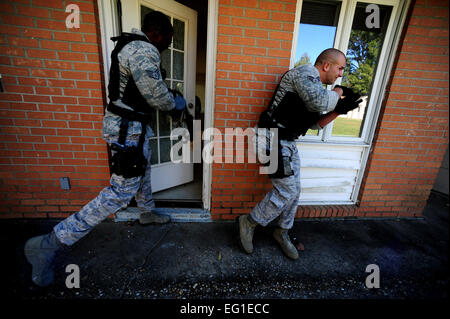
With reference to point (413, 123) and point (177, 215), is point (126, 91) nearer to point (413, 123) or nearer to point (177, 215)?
point (177, 215)

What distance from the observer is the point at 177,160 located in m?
2.98

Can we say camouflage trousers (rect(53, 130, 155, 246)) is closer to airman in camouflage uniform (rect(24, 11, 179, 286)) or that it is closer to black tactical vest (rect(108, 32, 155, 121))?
airman in camouflage uniform (rect(24, 11, 179, 286))

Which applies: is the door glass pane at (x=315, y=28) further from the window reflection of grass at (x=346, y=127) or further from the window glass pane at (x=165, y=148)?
the window glass pane at (x=165, y=148)

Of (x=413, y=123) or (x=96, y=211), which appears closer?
(x=96, y=211)

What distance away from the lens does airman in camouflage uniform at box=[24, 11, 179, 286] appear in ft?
4.96

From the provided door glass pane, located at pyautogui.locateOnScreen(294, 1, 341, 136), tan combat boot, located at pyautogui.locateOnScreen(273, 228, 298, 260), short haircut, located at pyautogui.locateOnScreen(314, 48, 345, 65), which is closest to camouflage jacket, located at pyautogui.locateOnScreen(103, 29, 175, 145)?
short haircut, located at pyautogui.locateOnScreen(314, 48, 345, 65)

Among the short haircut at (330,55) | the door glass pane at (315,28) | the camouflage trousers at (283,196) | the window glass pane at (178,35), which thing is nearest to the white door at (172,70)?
the window glass pane at (178,35)

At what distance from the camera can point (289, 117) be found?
5.57 feet

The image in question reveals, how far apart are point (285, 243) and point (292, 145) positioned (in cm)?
98

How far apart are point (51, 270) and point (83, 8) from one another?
2211 mm

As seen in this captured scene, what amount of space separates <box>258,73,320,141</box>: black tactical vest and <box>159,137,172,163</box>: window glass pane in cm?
149

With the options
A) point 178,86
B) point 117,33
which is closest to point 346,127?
point 178,86

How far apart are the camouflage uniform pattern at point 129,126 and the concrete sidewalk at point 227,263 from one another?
1.30 feet
